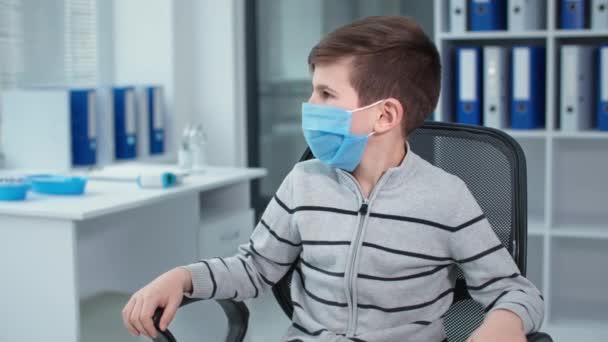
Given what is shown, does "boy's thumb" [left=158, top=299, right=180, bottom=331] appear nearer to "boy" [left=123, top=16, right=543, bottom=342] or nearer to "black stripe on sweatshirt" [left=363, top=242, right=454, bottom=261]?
"boy" [left=123, top=16, right=543, bottom=342]

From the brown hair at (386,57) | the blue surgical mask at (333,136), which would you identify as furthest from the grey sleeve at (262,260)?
the brown hair at (386,57)

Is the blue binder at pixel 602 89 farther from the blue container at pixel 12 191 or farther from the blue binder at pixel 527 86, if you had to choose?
the blue container at pixel 12 191

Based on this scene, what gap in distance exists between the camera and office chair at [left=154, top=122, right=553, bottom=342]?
1.48 meters

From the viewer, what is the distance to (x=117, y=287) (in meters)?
2.61

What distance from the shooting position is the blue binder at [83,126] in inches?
112

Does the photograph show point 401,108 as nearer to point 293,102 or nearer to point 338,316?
point 338,316

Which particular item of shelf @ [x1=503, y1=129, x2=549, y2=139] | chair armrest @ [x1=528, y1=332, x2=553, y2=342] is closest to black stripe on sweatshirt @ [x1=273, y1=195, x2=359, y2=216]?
chair armrest @ [x1=528, y1=332, x2=553, y2=342]

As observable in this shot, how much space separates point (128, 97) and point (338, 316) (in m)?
1.88

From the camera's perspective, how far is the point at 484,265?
134cm

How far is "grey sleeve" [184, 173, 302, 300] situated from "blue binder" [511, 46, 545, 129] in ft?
5.88

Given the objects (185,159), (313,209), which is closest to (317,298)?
(313,209)

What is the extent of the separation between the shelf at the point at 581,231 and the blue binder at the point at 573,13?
73 centimetres

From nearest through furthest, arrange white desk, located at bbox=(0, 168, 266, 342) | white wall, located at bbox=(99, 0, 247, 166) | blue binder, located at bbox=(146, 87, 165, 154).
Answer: white desk, located at bbox=(0, 168, 266, 342), blue binder, located at bbox=(146, 87, 165, 154), white wall, located at bbox=(99, 0, 247, 166)

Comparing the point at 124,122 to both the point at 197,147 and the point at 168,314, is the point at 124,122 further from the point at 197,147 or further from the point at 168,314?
the point at 168,314
